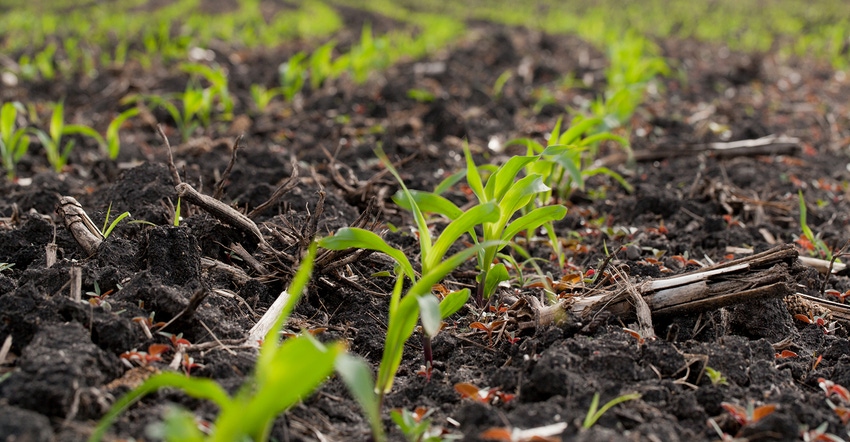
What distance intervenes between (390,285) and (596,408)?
0.96 metres

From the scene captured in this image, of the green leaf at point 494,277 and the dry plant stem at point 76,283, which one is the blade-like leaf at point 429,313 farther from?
the dry plant stem at point 76,283

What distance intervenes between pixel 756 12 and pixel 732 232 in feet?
40.9

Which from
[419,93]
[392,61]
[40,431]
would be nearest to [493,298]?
[40,431]

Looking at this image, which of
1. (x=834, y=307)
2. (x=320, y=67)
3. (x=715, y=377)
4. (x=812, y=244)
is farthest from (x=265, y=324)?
(x=320, y=67)

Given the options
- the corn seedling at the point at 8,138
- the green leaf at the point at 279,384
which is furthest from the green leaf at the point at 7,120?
the green leaf at the point at 279,384

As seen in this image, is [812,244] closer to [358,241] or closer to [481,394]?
[481,394]

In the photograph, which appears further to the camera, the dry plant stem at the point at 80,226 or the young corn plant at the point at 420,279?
the dry plant stem at the point at 80,226

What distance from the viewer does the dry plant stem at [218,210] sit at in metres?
2.28

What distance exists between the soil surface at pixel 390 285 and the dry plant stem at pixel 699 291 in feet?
0.15

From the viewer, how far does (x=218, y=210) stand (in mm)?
2336

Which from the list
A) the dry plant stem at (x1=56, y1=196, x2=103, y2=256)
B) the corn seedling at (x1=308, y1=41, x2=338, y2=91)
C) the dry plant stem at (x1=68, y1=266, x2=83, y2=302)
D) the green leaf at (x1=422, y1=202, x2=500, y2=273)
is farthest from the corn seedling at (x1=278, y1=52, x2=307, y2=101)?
the green leaf at (x1=422, y1=202, x2=500, y2=273)

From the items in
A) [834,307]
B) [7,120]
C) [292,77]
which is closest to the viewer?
[834,307]

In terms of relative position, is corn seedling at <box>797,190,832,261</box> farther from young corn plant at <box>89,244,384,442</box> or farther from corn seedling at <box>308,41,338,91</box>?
corn seedling at <box>308,41,338,91</box>

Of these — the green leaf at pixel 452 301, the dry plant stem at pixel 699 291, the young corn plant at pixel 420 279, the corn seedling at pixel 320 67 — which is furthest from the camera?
the corn seedling at pixel 320 67
